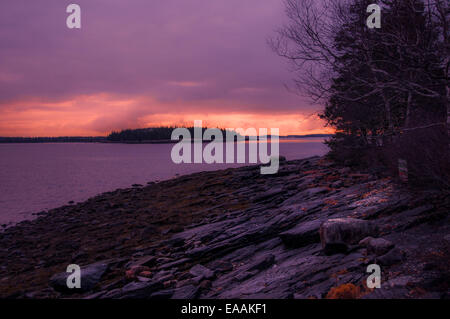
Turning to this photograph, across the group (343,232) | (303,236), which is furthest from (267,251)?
(343,232)

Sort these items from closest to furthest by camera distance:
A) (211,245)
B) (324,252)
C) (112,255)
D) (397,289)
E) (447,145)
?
(397,289)
(324,252)
(447,145)
(211,245)
(112,255)

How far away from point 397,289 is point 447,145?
548cm

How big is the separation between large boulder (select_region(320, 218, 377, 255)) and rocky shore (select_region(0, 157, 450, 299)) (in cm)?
2

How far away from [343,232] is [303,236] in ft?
4.38

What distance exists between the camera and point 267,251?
9.19 m

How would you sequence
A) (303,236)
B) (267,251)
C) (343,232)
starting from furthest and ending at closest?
(267,251) → (303,236) → (343,232)

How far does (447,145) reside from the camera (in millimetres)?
8484

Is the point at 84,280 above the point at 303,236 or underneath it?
underneath

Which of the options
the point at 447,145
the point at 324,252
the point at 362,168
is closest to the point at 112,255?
the point at 324,252

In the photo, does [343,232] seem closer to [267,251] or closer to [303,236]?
[303,236]

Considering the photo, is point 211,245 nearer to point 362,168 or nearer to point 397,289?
point 397,289

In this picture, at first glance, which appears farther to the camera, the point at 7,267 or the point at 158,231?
the point at 158,231

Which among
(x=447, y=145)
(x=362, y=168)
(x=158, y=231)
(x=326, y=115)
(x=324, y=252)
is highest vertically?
(x=326, y=115)

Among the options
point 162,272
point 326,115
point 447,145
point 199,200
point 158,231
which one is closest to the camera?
point 447,145
